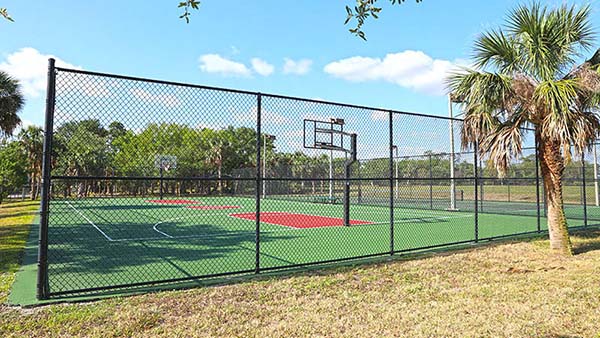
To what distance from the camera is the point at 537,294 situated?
191 inches

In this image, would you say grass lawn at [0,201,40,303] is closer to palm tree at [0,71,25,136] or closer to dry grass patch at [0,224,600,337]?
dry grass patch at [0,224,600,337]

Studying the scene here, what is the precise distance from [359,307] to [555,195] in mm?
5401

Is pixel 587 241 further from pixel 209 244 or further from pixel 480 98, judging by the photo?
pixel 209 244

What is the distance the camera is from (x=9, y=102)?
56.1 feet

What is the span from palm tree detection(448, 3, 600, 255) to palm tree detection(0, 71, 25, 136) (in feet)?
59.9

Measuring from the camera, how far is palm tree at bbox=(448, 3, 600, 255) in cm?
728

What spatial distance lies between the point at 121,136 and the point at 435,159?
1420cm

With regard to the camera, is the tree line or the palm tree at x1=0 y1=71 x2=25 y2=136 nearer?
the tree line

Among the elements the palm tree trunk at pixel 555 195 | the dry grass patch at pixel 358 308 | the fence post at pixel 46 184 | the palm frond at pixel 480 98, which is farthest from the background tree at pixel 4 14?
the palm tree trunk at pixel 555 195

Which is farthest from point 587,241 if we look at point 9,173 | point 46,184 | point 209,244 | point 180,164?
point 9,173

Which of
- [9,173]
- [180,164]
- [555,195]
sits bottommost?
[555,195]

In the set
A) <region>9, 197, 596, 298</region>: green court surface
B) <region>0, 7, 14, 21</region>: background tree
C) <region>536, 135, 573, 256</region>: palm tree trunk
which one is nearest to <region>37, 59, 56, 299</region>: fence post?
→ <region>9, 197, 596, 298</region>: green court surface

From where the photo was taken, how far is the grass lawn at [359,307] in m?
3.77

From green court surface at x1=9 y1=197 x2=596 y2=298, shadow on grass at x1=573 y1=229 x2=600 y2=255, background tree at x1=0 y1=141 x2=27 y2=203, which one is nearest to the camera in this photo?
green court surface at x1=9 y1=197 x2=596 y2=298
